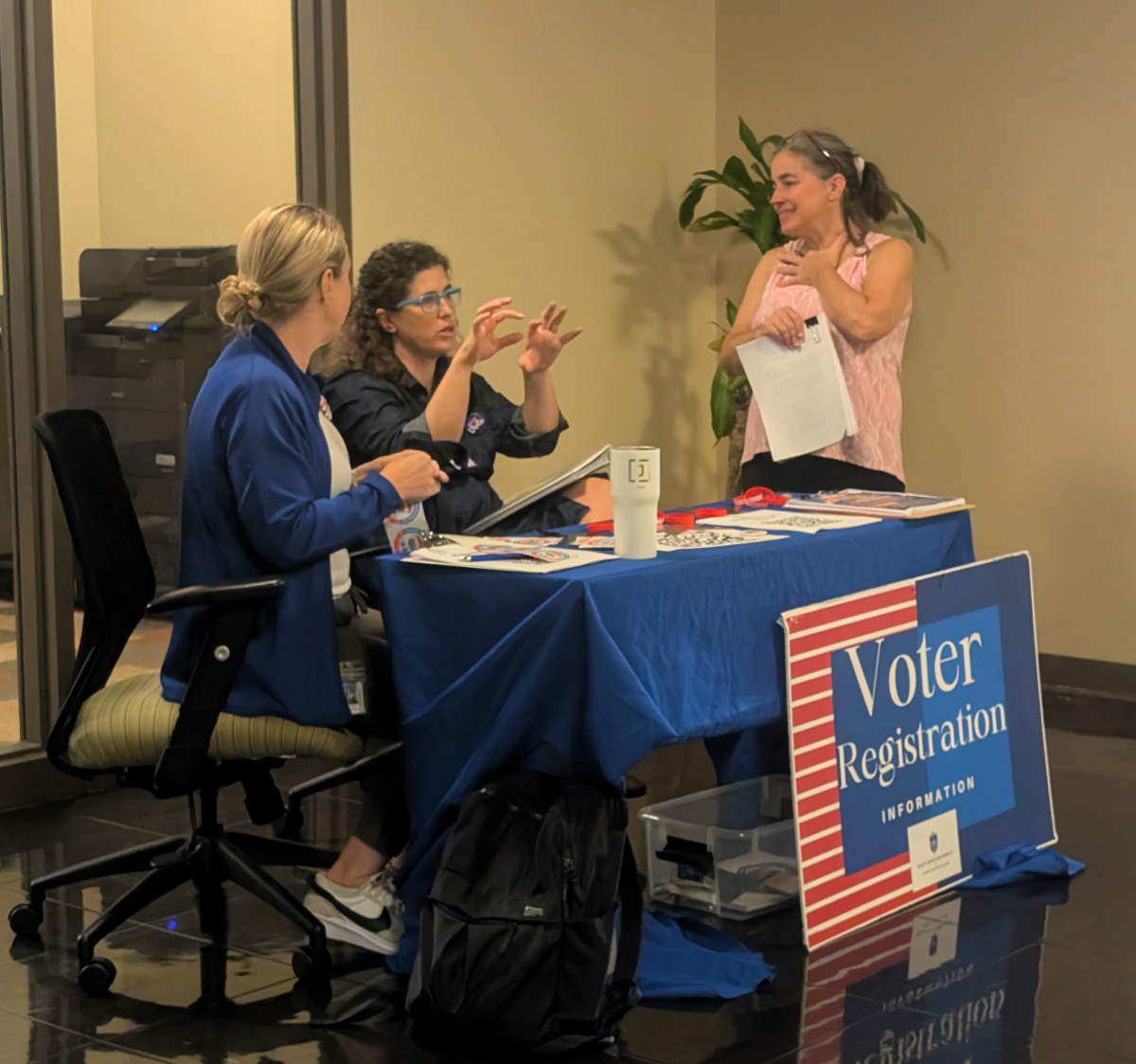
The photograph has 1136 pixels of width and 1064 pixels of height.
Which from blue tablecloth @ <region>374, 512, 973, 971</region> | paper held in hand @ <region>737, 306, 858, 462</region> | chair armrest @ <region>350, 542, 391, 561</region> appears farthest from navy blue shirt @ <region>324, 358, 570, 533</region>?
blue tablecloth @ <region>374, 512, 973, 971</region>

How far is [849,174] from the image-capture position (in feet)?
13.1

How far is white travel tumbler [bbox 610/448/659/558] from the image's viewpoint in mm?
2611

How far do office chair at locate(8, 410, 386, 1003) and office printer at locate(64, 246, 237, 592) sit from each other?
119 cm

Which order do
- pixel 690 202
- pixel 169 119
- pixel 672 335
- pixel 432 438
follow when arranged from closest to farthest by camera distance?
pixel 432 438 → pixel 169 119 → pixel 690 202 → pixel 672 335

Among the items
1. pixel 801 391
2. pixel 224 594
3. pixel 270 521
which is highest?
pixel 801 391

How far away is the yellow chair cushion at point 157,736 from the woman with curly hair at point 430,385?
838 mm

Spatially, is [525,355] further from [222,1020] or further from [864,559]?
[222,1020]

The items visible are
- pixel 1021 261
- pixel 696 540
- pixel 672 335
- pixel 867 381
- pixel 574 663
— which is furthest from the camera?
pixel 672 335

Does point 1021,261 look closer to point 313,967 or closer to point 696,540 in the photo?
point 696,540

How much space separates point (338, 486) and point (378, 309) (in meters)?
0.82

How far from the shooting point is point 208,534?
2740 mm

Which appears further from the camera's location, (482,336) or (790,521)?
(482,336)

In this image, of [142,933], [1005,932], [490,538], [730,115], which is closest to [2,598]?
[142,933]

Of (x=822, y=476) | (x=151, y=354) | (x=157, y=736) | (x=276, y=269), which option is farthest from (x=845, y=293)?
(x=157, y=736)
